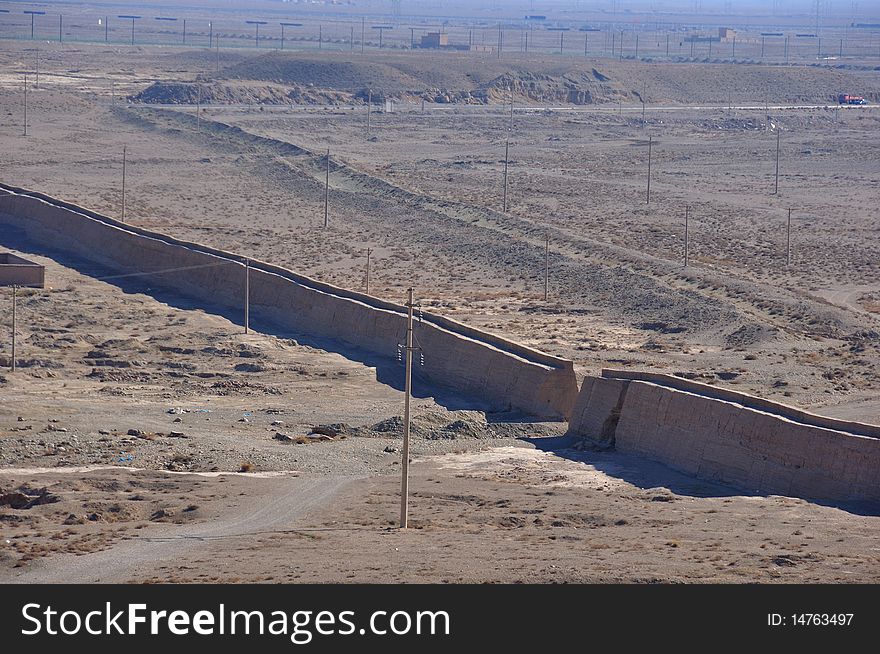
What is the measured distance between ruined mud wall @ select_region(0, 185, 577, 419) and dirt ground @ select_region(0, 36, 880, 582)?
1.02m

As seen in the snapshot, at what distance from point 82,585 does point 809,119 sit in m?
95.6

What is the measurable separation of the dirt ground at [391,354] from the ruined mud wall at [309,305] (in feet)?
3.34

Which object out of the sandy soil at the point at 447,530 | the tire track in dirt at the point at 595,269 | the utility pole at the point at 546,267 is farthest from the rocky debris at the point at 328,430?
the utility pole at the point at 546,267

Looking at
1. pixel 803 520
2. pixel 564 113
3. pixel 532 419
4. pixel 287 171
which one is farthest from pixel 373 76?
pixel 803 520

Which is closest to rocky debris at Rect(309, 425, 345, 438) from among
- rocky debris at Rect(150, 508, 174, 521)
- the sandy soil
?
the sandy soil

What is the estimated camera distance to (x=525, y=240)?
171 feet

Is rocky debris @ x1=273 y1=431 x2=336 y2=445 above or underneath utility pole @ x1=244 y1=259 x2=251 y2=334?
underneath

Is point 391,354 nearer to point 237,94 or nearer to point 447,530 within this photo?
point 447,530

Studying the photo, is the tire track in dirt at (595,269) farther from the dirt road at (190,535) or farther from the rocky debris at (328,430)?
the dirt road at (190,535)

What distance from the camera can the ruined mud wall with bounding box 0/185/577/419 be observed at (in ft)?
104

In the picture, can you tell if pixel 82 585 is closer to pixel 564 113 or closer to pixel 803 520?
pixel 803 520

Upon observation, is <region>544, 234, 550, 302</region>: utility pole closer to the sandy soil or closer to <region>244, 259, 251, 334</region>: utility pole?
<region>244, 259, 251, 334</region>: utility pole

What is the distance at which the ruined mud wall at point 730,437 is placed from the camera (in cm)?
2444

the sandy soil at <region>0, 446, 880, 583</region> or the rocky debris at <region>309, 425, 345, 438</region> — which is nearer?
the sandy soil at <region>0, 446, 880, 583</region>
